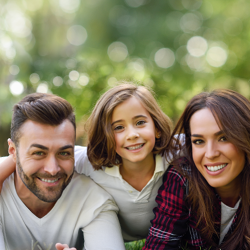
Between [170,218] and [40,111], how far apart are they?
1.42m

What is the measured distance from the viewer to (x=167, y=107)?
7.04 metres

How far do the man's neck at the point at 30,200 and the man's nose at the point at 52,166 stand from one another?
415mm

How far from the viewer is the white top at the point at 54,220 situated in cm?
274

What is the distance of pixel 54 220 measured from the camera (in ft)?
9.07

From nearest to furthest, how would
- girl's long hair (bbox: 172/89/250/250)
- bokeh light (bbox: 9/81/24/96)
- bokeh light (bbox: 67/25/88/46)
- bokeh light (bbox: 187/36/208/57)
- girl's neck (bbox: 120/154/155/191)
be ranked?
girl's long hair (bbox: 172/89/250/250)
girl's neck (bbox: 120/154/155/191)
bokeh light (bbox: 9/81/24/96)
bokeh light (bbox: 187/36/208/57)
bokeh light (bbox: 67/25/88/46)

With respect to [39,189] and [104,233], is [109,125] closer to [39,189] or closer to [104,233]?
[39,189]

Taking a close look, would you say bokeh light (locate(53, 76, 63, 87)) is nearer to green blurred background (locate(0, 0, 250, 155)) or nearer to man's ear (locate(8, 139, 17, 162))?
green blurred background (locate(0, 0, 250, 155))

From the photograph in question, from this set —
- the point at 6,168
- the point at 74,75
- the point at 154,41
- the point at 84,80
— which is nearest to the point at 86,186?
the point at 6,168

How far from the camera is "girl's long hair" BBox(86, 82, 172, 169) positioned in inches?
111

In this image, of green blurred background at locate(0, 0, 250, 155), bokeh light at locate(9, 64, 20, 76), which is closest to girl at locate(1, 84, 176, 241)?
green blurred background at locate(0, 0, 250, 155)

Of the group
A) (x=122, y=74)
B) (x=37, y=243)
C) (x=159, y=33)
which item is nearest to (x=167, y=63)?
(x=159, y=33)

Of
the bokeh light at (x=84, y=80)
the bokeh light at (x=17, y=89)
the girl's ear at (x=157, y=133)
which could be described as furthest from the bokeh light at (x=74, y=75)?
the girl's ear at (x=157, y=133)

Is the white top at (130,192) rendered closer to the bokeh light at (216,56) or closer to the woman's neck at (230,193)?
the woman's neck at (230,193)

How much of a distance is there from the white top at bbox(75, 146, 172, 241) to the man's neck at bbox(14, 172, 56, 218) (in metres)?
0.48
